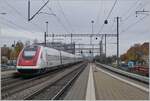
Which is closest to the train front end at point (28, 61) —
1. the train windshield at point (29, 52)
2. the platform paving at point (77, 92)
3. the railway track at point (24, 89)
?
the train windshield at point (29, 52)

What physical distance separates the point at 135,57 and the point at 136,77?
92361mm

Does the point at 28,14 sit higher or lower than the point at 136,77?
higher

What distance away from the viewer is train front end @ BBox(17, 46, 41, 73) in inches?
1283

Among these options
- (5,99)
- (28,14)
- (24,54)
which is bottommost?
(5,99)

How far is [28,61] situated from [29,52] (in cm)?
129

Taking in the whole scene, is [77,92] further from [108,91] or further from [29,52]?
[29,52]

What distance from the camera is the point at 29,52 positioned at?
→ 1334 inches

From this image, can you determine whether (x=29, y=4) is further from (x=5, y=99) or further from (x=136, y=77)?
(x=5, y=99)

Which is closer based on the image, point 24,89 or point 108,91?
point 108,91

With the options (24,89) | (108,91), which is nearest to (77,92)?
(108,91)

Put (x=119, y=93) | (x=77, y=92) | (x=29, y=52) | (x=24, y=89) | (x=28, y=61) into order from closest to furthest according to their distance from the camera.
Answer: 1. (x=119, y=93)
2. (x=77, y=92)
3. (x=24, y=89)
4. (x=28, y=61)
5. (x=29, y=52)

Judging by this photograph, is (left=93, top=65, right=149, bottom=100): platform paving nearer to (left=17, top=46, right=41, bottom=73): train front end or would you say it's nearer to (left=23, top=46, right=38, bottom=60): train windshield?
(left=17, top=46, right=41, bottom=73): train front end

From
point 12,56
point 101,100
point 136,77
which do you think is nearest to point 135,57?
point 12,56

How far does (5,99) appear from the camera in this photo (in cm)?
1602
